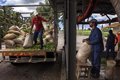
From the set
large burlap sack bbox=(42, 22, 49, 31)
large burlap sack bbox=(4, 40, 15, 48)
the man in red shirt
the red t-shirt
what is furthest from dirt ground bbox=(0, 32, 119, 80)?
the red t-shirt

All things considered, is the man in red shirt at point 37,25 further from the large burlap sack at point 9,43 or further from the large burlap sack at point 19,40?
the large burlap sack at point 9,43

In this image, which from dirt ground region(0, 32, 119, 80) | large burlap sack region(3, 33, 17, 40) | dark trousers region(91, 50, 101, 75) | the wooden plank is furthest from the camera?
large burlap sack region(3, 33, 17, 40)

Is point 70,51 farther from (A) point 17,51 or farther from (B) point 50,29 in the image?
(B) point 50,29

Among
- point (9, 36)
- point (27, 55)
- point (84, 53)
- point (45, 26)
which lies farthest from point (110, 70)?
point (45, 26)

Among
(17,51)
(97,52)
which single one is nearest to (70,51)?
(97,52)

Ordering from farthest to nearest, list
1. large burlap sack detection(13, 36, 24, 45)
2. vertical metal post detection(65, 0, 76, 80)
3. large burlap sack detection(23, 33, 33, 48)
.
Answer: large burlap sack detection(13, 36, 24, 45)
large burlap sack detection(23, 33, 33, 48)
vertical metal post detection(65, 0, 76, 80)

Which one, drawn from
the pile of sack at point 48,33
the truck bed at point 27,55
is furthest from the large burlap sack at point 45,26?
the truck bed at point 27,55

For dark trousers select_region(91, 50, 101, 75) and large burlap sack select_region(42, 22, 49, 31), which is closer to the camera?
dark trousers select_region(91, 50, 101, 75)

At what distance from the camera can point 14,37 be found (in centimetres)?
1279

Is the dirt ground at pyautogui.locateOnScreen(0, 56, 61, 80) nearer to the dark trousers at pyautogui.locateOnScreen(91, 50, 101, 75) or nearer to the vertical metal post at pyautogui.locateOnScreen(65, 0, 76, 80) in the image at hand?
the dark trousers at pyautogui.locateOnScreen(91, 50, 101, 75)

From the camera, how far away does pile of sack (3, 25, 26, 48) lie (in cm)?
1235

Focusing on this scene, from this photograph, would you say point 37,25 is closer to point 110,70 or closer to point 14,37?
point 14,37

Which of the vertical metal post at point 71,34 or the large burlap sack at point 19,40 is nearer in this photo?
the vertical metal post at point 71,34

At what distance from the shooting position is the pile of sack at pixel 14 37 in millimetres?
12352
